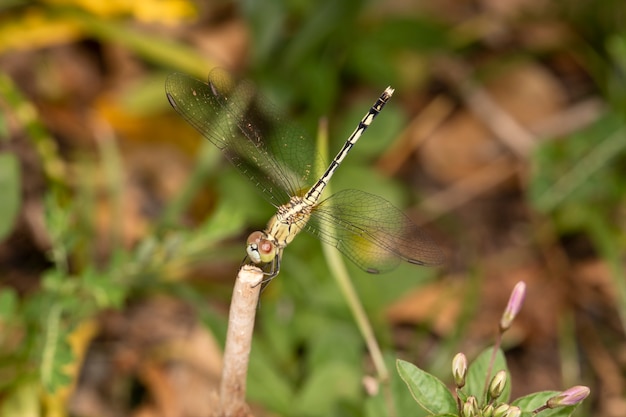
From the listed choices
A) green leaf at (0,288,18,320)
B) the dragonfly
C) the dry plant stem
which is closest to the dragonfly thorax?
the dragonfly

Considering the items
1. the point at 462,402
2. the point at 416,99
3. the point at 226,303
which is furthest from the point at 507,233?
the point at 462,402

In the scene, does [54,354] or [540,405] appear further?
[54,354]

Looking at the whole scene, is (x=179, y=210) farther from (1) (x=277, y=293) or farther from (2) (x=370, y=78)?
(2) (x=370, y=78)

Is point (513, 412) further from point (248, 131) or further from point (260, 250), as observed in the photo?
point (248, 131)

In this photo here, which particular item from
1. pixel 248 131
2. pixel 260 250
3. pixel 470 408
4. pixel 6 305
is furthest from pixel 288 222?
pixel 6 305

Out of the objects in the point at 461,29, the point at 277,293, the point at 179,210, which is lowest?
the point at 277,293

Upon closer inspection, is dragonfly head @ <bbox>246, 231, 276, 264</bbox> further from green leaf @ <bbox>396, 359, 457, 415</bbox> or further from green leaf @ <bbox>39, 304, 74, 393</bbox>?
green leaf @ <bbox>39, 304, 74, 393</bbox>
